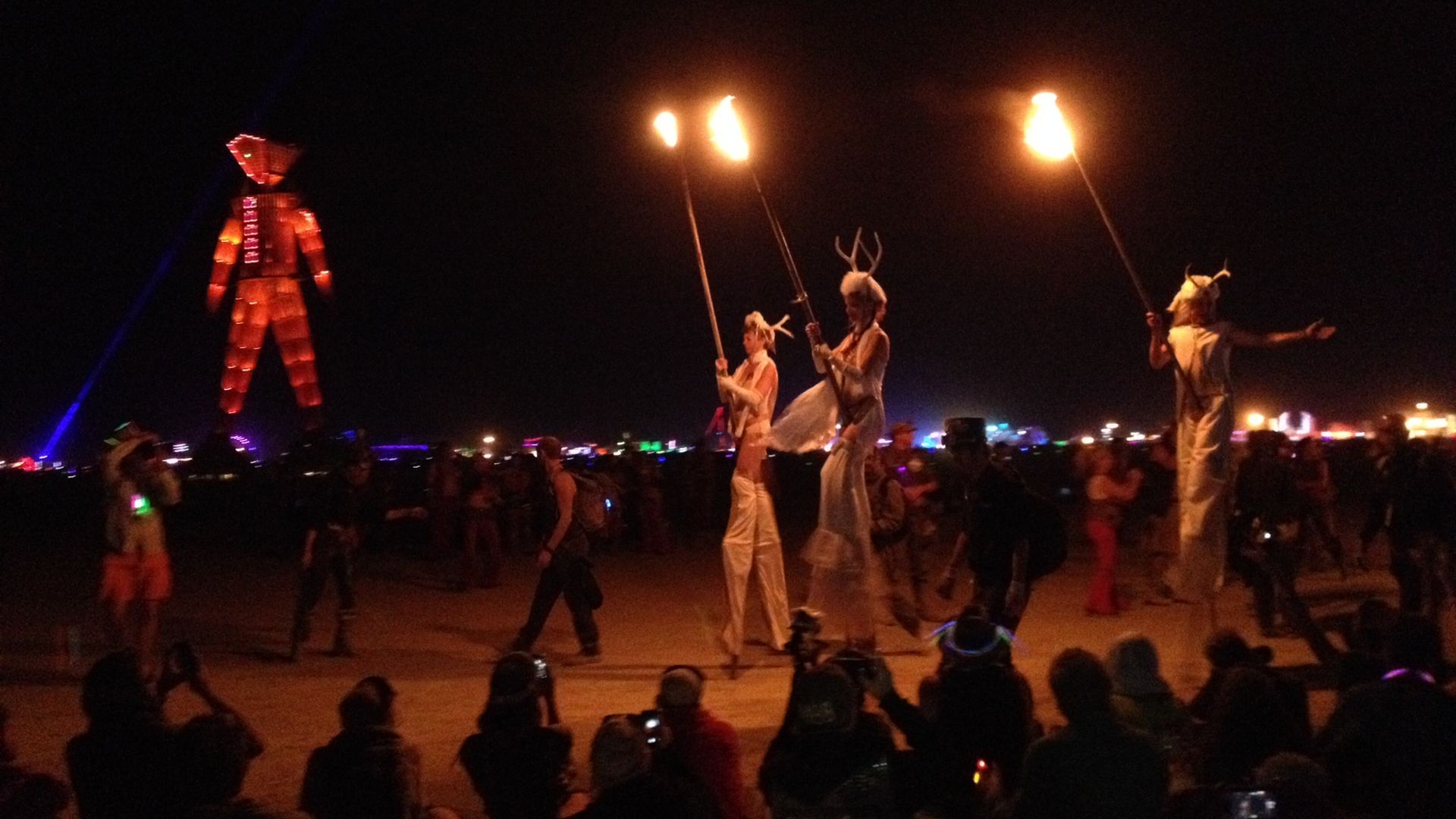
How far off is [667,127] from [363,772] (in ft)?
19.3

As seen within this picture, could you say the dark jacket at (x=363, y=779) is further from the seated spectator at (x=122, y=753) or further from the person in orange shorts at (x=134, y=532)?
the person in orange shorts at (x=134, y=532)

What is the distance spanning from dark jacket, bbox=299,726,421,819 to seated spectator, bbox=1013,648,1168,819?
2.03 meters

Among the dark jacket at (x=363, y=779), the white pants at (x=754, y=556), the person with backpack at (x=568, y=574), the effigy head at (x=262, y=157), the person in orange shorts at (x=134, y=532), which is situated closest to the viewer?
the dark jacket at (x=363, y=779)

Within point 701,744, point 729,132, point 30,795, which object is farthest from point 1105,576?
point 30,795

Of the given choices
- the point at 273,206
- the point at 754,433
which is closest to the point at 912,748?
the point at 754,433

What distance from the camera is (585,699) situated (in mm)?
8594

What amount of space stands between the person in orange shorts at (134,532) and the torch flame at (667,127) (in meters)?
4.62

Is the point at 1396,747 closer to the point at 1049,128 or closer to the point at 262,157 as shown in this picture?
the point at 1049,128

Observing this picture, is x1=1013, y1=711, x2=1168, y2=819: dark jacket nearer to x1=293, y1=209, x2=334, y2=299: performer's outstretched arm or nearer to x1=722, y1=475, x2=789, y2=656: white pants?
x1=722, y1=475, x2=789, y2=656: white pants

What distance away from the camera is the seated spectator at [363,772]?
4.27 m

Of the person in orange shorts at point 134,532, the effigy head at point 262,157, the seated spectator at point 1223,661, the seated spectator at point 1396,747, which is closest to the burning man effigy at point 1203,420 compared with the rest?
the seated spectator at point 1223,661

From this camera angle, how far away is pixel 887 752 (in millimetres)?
4098

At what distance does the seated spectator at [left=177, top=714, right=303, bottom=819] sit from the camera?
391cm

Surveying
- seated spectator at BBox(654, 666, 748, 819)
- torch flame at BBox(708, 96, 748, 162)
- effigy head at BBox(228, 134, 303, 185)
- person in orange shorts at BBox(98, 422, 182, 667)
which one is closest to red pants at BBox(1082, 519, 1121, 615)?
torch flame at BBox(708, 96, 748, 162)
